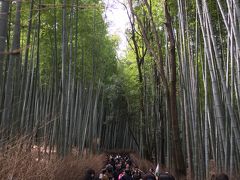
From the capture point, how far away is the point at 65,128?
5715 mm

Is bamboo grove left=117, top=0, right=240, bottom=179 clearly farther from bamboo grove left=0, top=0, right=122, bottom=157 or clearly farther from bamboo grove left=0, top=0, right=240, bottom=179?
bamboo grove left=0, top=0, right=122, bottom=157

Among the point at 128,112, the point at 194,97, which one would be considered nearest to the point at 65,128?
the point at 194,97

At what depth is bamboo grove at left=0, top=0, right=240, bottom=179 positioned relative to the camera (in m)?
3.96

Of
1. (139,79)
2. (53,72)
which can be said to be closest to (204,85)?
(53,72)

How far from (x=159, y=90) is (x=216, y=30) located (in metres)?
3.10

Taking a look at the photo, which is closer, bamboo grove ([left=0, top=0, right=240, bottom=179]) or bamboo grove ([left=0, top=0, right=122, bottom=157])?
bamboo grove ([left=0, top=0, right=240, bottom=179])

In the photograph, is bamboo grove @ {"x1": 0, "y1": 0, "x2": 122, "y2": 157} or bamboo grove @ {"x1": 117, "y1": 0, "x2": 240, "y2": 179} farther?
bamboo grove @ {"x1": 0, "y1": 0, "x2": 122, "y2": 157}

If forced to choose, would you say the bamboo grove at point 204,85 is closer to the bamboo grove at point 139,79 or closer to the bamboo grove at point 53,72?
the bamboo grove at point 139,79

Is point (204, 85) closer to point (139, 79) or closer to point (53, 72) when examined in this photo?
point (53, 72)

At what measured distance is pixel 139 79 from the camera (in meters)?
11.4

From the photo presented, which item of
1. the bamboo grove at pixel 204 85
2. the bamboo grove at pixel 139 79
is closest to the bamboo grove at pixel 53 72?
the bamboo grove at pixel 139 79

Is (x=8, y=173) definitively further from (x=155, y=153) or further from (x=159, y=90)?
(x=155, y=153)

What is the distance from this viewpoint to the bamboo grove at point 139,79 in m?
3.96

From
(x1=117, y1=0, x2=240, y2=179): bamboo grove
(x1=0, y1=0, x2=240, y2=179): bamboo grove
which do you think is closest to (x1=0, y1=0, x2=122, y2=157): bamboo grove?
(x1=0, y1=0, x2=240, y2=179): bamboo grove
